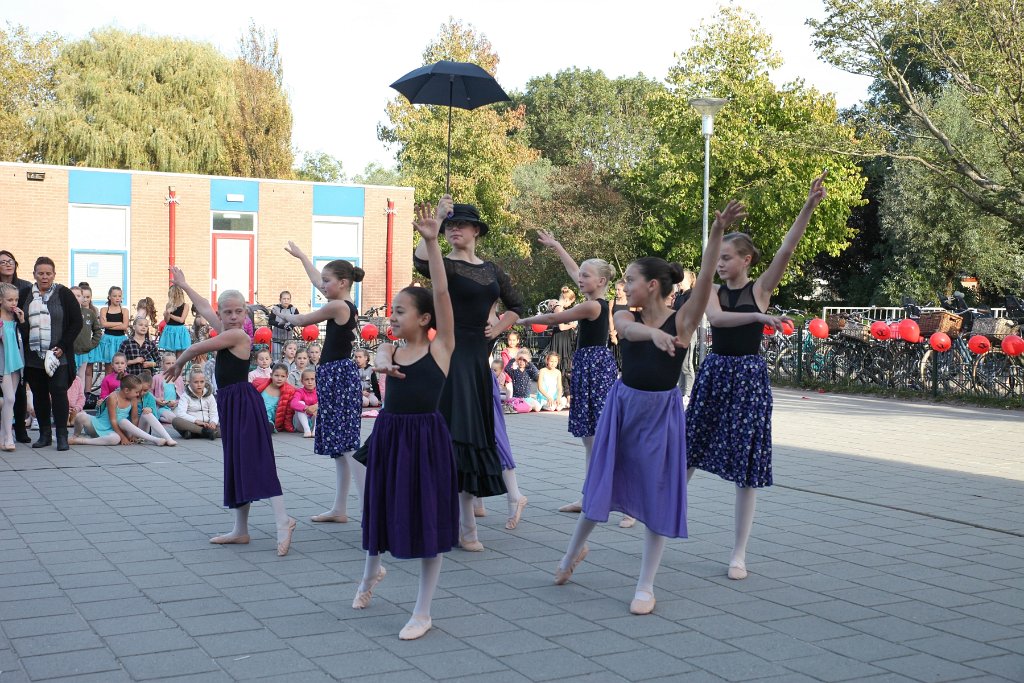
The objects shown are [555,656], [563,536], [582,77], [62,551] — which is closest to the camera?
[555,656]

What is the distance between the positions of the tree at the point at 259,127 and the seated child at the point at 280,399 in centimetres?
2893

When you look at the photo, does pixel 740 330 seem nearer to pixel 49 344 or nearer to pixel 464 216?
pixel 464 216

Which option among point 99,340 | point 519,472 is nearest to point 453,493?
point 519,472

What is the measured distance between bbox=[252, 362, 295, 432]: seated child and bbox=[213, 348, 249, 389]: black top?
5.66m

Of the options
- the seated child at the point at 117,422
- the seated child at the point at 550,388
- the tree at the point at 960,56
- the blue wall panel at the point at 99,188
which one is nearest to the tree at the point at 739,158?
the tree at the point at 960,56

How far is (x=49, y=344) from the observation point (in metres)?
10.2

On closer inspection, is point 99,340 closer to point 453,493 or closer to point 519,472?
point 519,472

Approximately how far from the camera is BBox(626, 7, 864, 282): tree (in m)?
36.7

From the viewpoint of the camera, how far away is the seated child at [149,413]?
35.6ft

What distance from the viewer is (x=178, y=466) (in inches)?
373

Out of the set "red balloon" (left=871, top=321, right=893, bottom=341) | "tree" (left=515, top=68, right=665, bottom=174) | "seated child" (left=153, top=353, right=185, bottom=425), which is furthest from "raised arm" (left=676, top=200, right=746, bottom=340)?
"tree" (left=515, top=68, right=665, bottom=174)

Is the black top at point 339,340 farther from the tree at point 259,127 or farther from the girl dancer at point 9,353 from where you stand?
the tree at point 259,127

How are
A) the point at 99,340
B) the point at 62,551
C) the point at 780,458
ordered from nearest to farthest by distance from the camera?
the point at 62,551
the point at 780,458
the point at 99,340

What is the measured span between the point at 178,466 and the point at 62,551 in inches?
133
